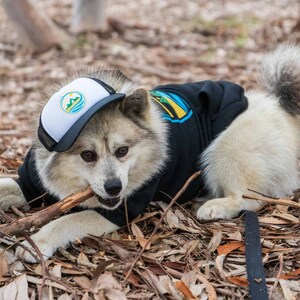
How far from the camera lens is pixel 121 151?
338 cm

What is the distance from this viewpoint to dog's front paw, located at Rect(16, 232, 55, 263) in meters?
3.10

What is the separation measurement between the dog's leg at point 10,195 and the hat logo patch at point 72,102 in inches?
36.6

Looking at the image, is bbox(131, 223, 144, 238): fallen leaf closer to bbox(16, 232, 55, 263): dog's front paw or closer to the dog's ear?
bbox(16, 232, 55, 263): dog's front paw

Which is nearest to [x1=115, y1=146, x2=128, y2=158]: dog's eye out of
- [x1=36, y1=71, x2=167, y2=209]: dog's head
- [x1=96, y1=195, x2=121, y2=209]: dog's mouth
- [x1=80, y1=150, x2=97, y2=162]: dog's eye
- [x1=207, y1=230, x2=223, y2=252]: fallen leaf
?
[x1=36, y1=71, x2=167, y2=209]: dog's head

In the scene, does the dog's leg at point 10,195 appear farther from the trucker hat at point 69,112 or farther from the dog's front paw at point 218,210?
the dog's front paw at point 218,210

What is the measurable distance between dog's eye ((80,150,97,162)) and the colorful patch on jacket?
2.37 feet

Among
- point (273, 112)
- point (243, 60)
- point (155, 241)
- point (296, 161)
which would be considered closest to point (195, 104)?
point (273, 112)

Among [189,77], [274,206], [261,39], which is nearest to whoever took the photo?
[274,206]

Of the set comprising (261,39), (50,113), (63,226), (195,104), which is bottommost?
(261,39)

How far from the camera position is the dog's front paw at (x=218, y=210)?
371cm

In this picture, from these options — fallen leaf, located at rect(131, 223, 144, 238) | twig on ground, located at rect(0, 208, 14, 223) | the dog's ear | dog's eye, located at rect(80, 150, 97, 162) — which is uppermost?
the dog's ear

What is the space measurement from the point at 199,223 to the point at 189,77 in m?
4.37

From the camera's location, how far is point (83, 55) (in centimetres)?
854

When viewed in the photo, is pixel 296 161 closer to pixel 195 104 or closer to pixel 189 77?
pixel 195 104
